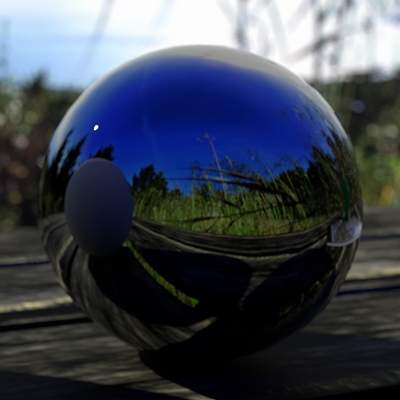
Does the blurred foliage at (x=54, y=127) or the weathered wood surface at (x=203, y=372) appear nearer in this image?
the weathered wood surface at (x=203, y=372)

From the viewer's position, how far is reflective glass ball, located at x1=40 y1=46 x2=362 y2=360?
1.12 m

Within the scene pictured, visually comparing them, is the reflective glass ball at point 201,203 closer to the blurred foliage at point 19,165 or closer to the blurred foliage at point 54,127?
the blurred foliage at point 54,127

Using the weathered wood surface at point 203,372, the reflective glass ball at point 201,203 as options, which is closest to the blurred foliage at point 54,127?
the weathered wood surface at point 203,372

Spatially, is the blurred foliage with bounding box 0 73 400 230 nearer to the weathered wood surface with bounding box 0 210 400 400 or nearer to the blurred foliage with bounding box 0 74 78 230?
the blurred foliage with bounding box 0 74 78 230

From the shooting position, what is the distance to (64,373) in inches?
49.6

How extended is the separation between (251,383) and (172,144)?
33 centimetres

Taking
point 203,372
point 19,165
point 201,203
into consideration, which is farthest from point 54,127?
point 201,203

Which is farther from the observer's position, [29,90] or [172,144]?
[29,90]

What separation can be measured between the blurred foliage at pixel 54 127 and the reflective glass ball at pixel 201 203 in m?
3.02

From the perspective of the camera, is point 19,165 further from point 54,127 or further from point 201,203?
point 201,203

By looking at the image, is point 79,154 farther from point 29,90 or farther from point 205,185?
point 29,90

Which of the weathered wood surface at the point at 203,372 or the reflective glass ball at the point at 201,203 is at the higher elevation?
the reflective glass ball at the point at 201,203

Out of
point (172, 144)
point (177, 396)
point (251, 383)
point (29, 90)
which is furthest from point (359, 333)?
point (29, 90)

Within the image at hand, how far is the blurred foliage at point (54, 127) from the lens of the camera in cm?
523
